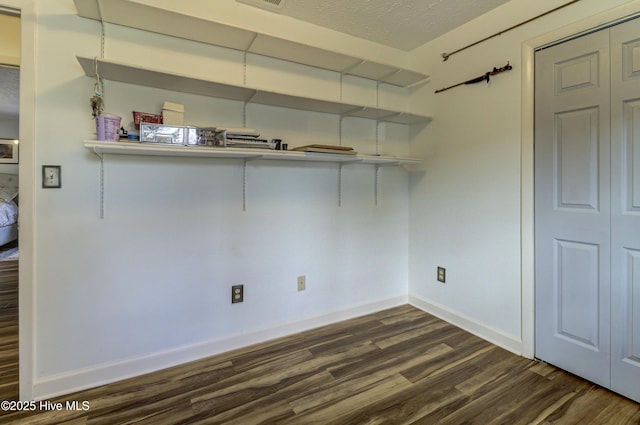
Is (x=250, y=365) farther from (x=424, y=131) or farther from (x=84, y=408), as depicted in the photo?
(x=424, y=131)

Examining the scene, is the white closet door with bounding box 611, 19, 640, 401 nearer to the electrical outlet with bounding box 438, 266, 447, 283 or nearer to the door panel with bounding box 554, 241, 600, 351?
the door panel with bounding box 554, 241, 600, 351

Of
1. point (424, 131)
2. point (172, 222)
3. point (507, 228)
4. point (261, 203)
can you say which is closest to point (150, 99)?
point (172, 222)

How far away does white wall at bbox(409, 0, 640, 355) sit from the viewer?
1.95m

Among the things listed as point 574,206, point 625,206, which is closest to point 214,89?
point 574,206

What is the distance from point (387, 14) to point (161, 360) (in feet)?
8.94

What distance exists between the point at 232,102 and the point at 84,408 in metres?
1.86

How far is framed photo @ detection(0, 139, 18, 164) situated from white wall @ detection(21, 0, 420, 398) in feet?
19.2

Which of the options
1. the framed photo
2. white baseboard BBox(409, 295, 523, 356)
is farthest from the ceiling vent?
the framed photo

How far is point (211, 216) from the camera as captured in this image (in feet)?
6.37

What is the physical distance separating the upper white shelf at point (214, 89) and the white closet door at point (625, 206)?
1.17 m

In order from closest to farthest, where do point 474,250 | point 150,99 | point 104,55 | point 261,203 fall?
1. point 104,55
2. point 150,99
3. point 261,203
4. point 474,250

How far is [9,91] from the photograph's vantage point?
4.02 metres

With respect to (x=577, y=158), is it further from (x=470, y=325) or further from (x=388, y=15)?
(x=388, y=15)

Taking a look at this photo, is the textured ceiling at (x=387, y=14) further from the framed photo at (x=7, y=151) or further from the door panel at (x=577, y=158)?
the framed photo at (x=7, y=151)
